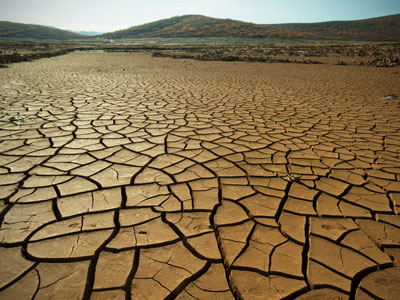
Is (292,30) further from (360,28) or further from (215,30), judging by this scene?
(215,30)

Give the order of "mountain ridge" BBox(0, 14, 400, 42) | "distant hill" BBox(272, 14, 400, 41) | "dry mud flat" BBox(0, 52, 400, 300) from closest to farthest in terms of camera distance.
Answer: "dry mud flat" BBox(0, 52, 400, 300) → "mountain ridge" BBox(0, 14, 400, 42) → "distant hill" BBox(272, 14, 400, 41)

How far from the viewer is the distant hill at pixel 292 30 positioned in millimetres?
48125

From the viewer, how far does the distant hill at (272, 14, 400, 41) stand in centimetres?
5207

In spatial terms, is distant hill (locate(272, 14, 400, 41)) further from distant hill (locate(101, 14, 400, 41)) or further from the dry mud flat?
the dry mud flat

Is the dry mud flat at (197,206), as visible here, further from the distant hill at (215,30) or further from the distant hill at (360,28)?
the distant hill at (360,28)

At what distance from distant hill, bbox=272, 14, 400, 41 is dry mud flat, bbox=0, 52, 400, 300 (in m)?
58.8

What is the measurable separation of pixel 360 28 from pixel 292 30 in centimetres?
1581

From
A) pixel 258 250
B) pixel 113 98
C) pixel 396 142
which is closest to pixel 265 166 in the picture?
pixel 258 250

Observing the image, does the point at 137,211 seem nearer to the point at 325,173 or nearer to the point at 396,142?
the point at 325,173

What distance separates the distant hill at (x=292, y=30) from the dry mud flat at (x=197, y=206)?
153 ft

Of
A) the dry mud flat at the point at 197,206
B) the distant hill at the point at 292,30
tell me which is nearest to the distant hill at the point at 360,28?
the distant hill at the point at 292,30

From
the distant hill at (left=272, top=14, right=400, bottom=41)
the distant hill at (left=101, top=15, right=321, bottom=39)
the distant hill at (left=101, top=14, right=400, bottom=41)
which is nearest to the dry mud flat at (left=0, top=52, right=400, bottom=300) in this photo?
the distant hill at (left=101, top=14, right=400, bottom=41)

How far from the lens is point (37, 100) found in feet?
15.3

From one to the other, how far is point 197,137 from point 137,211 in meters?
1.52
